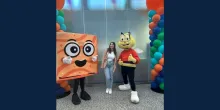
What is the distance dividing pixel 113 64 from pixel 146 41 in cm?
107

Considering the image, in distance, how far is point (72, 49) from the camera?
2885 mm

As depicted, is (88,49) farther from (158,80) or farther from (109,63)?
(158,80)

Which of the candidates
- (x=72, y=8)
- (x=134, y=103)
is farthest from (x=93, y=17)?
(x=134, y=103)

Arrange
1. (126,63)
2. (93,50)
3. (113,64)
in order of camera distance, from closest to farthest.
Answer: (93,50), (126,63), (113,64)

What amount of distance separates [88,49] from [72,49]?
31 centimetres

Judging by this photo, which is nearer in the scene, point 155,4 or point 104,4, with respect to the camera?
point 155,4

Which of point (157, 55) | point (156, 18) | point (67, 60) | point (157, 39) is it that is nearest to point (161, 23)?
point (156, 18)

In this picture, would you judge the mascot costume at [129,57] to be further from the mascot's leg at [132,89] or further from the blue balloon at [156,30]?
the blue balloon at [156,30]

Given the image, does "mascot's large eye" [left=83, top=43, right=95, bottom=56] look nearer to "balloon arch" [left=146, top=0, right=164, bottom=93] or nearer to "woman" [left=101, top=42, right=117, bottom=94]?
"woman" [left=101, top=42, right=117, bottom=94]

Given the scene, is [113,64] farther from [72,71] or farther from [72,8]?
[72,8]

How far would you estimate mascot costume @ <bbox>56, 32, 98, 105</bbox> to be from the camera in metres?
2.79

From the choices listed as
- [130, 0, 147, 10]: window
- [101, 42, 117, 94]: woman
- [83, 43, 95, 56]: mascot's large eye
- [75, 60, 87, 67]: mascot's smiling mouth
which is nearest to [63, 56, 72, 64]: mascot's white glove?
[75, 60, 87, 67]: mascot's smiling mouth

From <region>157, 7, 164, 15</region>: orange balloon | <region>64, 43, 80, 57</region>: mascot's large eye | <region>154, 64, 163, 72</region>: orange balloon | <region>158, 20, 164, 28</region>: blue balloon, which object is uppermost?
<region>157, 7, 164, 15</region>: orange balloon

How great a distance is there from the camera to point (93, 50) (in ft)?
10.4
